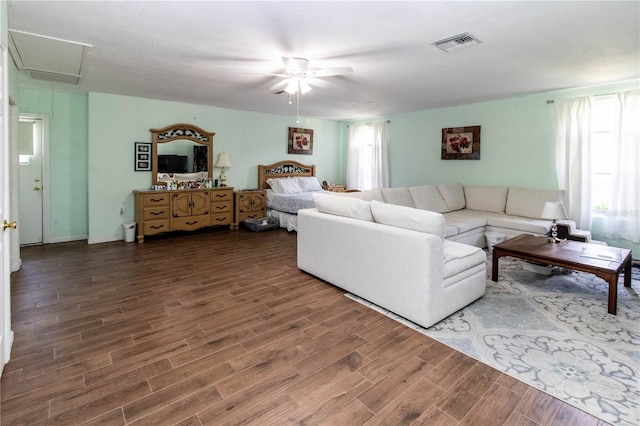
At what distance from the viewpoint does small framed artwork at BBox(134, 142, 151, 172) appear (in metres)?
5.69

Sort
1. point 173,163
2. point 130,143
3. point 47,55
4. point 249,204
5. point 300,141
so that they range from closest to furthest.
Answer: point 47,55 < point 130,143 < point 173,163 < point 249,204 < point 300,141

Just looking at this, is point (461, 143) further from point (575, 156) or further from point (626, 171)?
point (626, 171)

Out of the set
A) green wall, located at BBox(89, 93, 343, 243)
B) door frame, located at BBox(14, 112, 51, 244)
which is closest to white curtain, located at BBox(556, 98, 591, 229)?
green wall, located at BBox(89, 93, 343, 243)

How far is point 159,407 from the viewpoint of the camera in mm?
1741

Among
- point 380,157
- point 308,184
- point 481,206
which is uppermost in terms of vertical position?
point 380,157

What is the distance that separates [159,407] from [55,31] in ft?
10.2

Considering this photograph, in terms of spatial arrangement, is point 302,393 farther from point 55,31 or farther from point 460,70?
point 460,70

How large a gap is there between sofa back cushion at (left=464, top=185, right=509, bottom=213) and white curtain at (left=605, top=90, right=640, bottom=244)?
4.49 ft

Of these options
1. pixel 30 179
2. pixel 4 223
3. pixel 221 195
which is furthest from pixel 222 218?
pixel 4 223

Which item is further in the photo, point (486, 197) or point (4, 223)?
point (486, 197)

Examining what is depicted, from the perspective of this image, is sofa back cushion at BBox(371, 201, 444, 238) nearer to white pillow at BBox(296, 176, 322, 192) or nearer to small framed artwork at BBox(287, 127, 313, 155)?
A: white pillow at BBox(296, 176, 322, 192)

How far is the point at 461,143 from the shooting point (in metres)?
6.12

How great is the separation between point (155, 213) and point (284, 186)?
8.44 ft

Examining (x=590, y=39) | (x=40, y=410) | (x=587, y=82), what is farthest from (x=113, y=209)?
(x=587, y=82)
